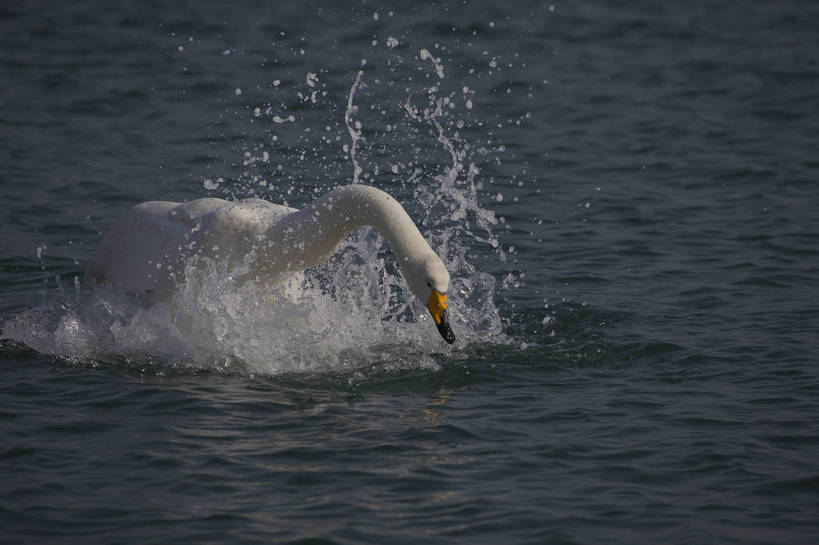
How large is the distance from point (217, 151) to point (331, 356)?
6.83m

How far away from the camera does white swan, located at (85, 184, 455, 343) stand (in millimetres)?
8703

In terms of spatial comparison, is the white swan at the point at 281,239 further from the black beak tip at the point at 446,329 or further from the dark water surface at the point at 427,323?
the dark water surface at the point at 427,323

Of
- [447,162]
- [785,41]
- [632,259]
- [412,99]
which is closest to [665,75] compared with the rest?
[785,41]

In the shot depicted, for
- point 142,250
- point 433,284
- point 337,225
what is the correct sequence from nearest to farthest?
1. point 433,284
2. point 337,225
3. point 142,250

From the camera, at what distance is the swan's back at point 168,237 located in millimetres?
9078

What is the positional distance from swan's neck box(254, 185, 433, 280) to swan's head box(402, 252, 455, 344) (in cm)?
15

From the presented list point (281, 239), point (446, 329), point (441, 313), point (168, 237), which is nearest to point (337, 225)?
point (281, 239)

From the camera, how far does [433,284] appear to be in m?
8.57

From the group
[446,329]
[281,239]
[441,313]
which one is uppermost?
[281,239]

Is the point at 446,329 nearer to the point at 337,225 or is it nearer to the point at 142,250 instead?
the point at 337,225

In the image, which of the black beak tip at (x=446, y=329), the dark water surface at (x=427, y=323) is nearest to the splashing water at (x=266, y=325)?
the dark water surface at (x=427, y=323)

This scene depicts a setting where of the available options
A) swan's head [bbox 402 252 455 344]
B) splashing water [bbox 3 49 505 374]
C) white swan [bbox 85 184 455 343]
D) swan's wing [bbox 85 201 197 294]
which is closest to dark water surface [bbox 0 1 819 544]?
splashing water [bbox 3 49 505 374]

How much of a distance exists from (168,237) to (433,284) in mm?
2406

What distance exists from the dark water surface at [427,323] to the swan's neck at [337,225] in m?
0.68
